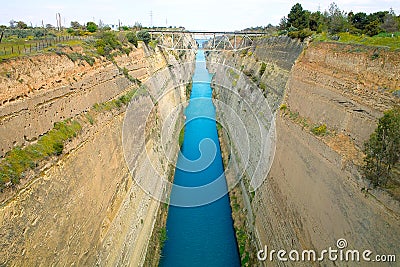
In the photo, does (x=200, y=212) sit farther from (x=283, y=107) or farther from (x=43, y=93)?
(x=43, y=93)

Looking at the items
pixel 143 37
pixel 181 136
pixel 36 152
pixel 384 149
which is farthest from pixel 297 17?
pixel 36 152

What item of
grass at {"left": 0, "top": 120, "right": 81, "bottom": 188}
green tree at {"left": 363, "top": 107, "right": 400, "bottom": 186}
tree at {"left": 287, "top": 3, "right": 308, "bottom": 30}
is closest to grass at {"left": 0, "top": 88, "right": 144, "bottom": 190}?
grass at {"left": 0, "top": 120, "right": 81, "bottom": 188}

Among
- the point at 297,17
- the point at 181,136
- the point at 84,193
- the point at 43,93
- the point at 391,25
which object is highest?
the point at 297,17

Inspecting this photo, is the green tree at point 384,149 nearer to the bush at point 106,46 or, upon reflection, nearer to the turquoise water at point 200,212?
the turquoise water at point 200,212

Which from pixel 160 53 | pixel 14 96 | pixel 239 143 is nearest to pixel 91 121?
pixel 14 96

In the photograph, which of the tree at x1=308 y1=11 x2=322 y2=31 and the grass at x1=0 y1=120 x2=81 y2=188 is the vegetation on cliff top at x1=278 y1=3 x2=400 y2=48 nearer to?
the tree at x1=308 y1=11 x2=322 y2=31

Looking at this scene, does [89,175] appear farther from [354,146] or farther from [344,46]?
[344,46]
